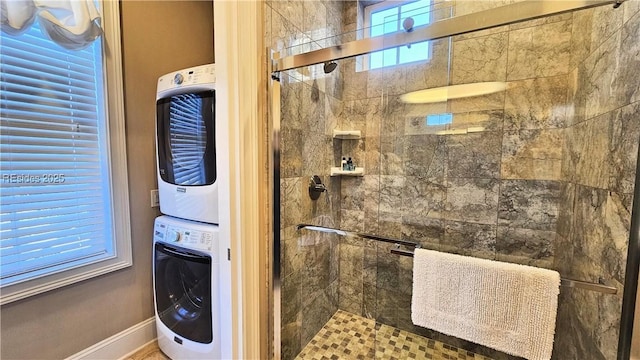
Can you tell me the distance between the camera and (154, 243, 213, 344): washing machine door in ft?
4.36

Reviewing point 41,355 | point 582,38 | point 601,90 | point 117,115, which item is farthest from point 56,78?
point 582,38

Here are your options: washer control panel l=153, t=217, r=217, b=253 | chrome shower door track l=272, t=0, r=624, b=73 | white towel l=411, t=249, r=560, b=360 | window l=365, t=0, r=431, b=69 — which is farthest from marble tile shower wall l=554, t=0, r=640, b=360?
washer control panel l=153, t=217, r=217, b=253

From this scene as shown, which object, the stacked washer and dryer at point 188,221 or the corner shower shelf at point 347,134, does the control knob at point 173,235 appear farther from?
the corner shower shelf at point 347,134

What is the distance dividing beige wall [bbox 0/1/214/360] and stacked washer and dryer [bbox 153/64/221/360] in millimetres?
220

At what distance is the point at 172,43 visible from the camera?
1817 mm

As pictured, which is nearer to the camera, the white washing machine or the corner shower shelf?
the white washing machine

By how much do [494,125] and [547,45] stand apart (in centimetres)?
49

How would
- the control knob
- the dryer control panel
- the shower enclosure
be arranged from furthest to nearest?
the control knob
the dryer control panel
the shower enclosure

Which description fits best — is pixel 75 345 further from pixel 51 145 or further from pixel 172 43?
pixel 172 43

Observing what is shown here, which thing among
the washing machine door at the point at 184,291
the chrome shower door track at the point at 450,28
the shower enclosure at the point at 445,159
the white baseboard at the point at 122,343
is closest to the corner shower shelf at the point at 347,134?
the shower enclosure at the point at 445,159

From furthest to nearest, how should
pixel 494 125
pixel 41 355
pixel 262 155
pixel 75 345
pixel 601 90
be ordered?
pixel 494 125 < pixel 75 345 < pixel 41 355 < pixel 262 155 < pixel 601 90

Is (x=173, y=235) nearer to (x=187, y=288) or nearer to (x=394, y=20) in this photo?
(x=187, y=288)

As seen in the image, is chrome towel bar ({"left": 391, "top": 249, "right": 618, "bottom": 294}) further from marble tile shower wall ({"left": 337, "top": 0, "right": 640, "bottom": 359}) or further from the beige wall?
the beige wall

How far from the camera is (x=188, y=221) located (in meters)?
1.45
